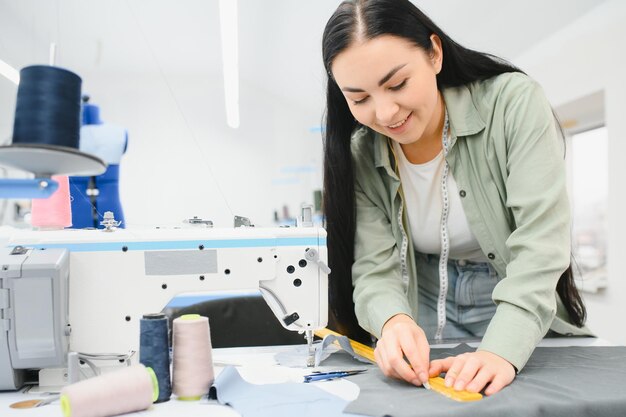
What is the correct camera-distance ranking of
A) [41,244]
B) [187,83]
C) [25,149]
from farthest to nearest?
[187,83], [41,244], [25,149]

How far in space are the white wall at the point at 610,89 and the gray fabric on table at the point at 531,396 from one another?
226cm

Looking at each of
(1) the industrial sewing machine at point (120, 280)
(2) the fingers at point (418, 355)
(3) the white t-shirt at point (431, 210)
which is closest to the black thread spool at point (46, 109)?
(1) the industrial sewing machine at point (120, 280)

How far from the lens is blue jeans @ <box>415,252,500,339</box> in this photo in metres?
1.38

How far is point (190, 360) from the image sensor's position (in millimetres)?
955

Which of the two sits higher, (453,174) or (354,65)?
(354,65)

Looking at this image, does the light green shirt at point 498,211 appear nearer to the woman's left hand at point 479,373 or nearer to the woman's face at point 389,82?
the woman's left hand at point 479,373

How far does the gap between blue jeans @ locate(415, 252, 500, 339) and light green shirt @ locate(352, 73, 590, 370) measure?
0.29 ft

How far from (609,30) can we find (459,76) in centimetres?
231

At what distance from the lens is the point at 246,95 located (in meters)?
5.82

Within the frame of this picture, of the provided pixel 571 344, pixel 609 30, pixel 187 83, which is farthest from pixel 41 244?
pixel 187 83

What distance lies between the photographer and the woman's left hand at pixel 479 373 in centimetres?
87

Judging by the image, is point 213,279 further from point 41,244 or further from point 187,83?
point 187,83

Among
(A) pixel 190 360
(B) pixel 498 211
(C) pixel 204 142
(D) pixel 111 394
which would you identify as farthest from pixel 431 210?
(C) pixel 204 142

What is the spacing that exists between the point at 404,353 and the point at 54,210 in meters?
0.88
